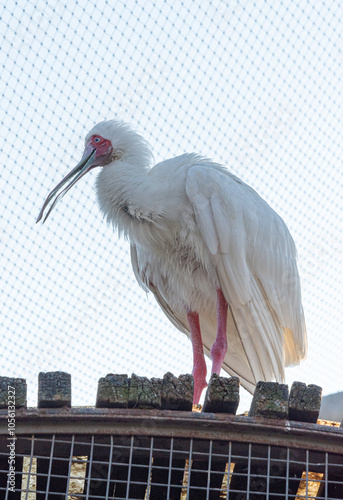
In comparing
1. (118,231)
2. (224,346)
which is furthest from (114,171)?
(224,346)

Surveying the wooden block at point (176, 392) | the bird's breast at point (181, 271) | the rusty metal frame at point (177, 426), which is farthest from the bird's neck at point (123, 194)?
the rusty metal frame at point (177, 426)

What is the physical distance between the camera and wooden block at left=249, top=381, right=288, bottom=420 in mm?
2174

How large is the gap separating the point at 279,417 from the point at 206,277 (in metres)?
2.08

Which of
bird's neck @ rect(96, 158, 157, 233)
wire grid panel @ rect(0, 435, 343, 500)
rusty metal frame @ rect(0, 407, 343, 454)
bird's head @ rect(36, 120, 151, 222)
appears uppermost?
bird's head @ rect(36, 120, 151, 222)

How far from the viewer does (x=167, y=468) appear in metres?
2.15

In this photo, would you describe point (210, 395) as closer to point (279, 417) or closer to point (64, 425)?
point (279, 417)

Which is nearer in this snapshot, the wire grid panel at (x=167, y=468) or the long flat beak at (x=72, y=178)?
the wire grid panel at (x=167, y=468)

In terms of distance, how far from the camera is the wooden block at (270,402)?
2.17 metres

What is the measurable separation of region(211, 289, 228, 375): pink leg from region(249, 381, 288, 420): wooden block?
191 cm

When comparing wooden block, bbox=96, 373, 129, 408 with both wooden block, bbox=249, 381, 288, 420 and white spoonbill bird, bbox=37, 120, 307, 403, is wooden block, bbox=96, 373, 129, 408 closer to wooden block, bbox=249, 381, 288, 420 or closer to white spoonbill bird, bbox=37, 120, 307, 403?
wooden block, bbox=249, 381, 288, 420

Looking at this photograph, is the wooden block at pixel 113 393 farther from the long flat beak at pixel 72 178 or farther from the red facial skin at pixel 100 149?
the red facial skin at pixel 100 149

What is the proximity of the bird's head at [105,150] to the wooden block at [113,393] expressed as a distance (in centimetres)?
233

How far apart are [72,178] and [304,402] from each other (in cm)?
266

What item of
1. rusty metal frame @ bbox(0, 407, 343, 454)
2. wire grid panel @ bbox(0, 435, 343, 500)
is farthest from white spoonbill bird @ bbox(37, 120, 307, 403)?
rusty metal frame @ bbox(0, 407, 343, 454)
